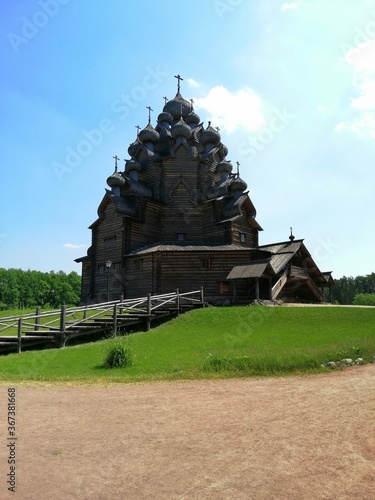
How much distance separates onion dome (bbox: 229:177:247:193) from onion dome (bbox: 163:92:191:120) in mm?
12515

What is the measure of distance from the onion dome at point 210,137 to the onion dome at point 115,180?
1030cm

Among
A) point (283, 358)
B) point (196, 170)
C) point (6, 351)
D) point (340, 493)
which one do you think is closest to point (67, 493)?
point (340, 493)

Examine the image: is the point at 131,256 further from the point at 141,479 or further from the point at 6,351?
the point at 141,479

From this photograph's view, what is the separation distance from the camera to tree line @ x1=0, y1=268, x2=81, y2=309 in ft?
320

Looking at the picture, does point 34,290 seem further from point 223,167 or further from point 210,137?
point 223,167

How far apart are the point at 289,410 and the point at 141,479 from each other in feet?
11.6

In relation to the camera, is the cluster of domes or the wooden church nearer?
the wooden church

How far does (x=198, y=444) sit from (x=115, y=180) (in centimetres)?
3186

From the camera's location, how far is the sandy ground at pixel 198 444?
13.9 feet

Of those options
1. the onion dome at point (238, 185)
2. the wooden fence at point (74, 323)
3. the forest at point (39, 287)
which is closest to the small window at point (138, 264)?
the wooden fence at point (74, 323)

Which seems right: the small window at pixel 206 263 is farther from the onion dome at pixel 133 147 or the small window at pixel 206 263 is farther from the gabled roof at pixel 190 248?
the onion dome at pixel 133 147

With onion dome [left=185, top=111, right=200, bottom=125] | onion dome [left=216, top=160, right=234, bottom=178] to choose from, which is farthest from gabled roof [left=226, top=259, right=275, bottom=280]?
onion dome [left=185, top=111, right=200, bottom=125]

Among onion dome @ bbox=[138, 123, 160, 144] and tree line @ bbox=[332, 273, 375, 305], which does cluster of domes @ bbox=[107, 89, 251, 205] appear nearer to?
onion dome @ bbox=[138, 123, 160, 144]

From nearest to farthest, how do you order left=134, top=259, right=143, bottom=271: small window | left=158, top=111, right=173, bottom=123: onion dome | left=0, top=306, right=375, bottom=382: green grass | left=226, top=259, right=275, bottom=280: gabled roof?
left=0, top=306, right=375, bottom=382: green grass → left=226, top=259, right=275, bottom=280: gabled roof → left=134, top=259, right=143, bottom=271: small window → left=158, top=111, right=173, bottom=123: onion dome
